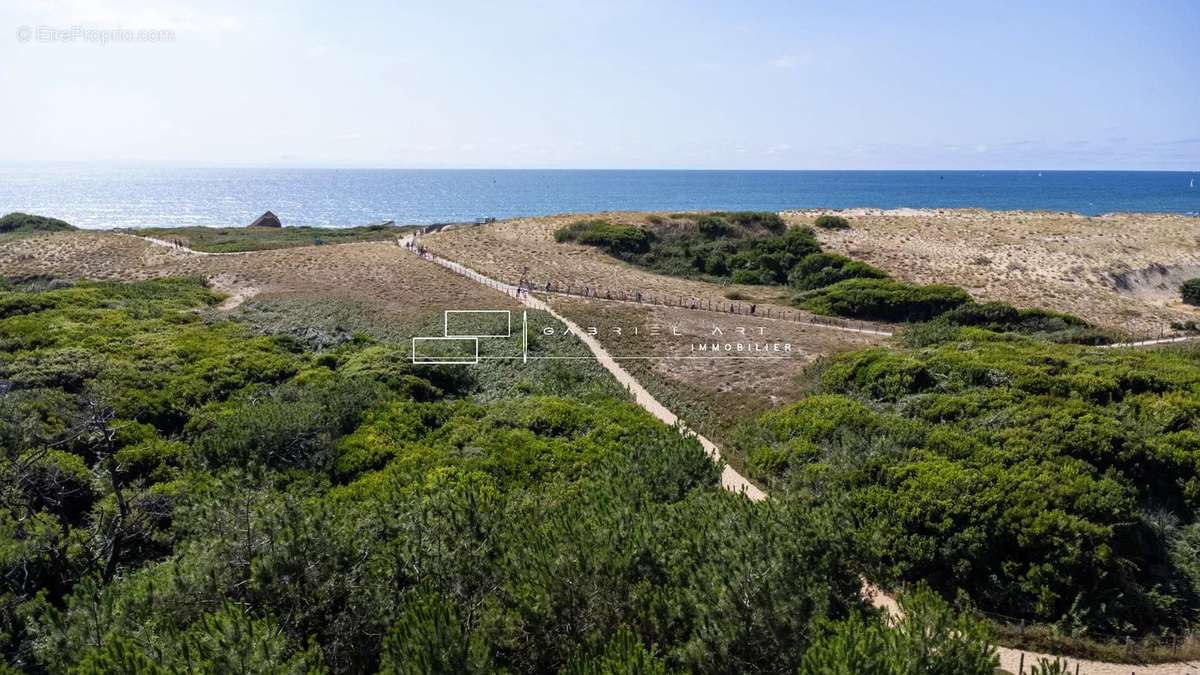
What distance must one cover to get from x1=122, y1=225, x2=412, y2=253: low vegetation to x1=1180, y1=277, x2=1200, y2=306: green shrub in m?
60.3

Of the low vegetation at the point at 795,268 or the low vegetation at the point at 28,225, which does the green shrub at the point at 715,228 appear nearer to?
the low vegetation at the point at 795,268

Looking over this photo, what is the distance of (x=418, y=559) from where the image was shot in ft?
42.0

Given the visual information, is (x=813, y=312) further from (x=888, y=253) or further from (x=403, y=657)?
(x=403, y=657)

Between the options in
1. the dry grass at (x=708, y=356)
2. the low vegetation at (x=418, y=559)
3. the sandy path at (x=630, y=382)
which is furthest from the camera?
the dry grass at (x=708, y=356)

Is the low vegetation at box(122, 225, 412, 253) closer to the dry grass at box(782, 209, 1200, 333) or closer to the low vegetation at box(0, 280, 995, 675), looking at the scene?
the low vegetation at box(0, 280, 995, 675)

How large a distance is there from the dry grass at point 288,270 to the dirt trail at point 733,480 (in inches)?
58.1

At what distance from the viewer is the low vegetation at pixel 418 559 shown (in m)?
10.3

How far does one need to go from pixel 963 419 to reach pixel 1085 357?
837cm

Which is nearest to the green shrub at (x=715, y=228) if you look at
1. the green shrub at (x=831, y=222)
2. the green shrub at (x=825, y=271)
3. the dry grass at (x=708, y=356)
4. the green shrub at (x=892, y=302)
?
the green shrub at (x=831, y=222)

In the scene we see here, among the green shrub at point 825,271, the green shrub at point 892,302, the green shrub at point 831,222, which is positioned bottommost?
the green shrub at point 892,302

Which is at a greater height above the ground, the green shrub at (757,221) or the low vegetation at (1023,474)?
the green shrub at (757,221)

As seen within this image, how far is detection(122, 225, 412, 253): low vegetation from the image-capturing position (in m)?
59.8

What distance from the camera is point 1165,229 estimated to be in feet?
230

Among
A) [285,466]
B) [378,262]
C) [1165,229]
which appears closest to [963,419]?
[285,466]
